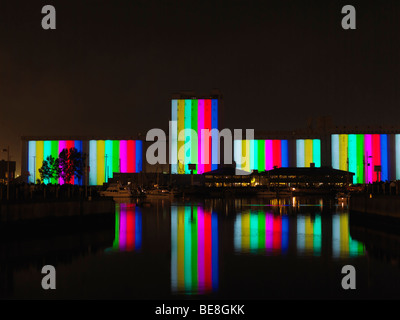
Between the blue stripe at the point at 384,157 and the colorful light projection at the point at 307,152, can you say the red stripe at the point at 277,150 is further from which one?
the blue stripe at the point at 384,157

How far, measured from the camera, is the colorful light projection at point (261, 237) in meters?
22.5

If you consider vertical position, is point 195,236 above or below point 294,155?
below

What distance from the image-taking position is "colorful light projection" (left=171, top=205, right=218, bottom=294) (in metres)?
14.8

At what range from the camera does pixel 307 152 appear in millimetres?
140375

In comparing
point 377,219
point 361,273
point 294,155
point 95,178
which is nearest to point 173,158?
point 95,178

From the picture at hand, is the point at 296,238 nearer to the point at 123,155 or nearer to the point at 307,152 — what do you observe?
the point at 307,152

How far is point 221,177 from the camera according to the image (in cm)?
13075

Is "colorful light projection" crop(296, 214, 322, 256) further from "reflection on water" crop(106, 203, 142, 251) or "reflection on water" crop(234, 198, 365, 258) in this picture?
"reflection on water" crop(106, 203, 142, 251)

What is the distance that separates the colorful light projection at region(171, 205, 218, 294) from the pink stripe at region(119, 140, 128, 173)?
110m

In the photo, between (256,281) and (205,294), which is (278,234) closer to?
(256,281)

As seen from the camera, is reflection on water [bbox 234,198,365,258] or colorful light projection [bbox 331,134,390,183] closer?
reflection on water [bbox 234,198,365,258]

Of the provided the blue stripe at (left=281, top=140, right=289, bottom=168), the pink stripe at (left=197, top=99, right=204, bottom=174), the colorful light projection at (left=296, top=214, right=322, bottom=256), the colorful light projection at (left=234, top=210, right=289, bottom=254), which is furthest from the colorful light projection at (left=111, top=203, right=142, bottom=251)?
the pink stripe at (left=197, top=99, right=204, bottom=174)

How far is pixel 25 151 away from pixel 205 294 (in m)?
136

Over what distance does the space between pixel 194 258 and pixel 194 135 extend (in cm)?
12901
